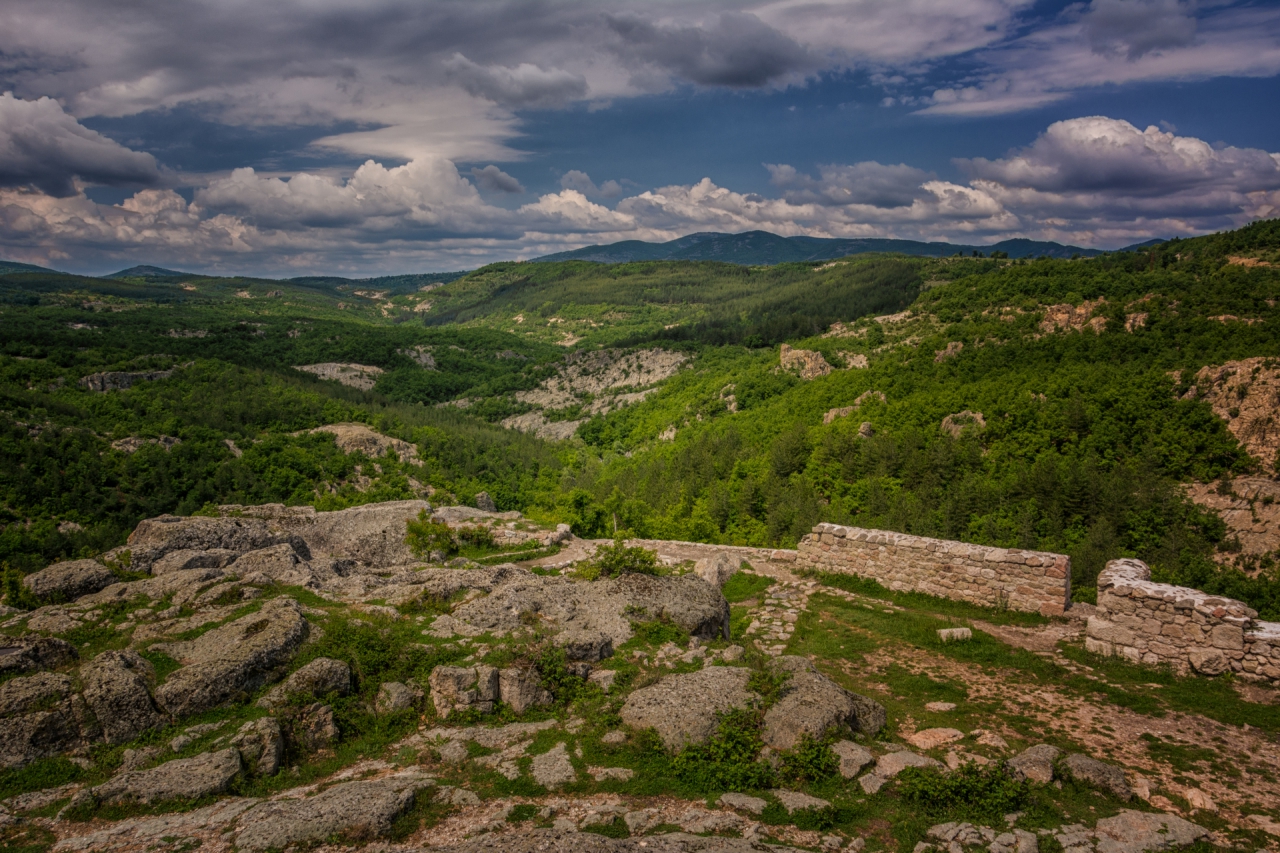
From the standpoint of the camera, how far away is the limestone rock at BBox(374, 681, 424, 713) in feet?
39.3

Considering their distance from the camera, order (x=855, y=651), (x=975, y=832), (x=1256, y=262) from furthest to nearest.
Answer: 1. (x=1256, y=262)
2. (x=855, y=651)
3. (x=975, y=832)

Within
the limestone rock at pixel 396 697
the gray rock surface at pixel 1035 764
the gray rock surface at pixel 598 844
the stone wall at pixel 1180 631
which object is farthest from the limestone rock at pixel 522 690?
the stone wall at pixel 1180 631

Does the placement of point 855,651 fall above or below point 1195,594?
below

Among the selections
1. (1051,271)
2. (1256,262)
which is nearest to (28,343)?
(1051,271)

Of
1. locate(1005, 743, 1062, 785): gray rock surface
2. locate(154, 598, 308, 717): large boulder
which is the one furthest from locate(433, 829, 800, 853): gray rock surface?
locate(154, 598, 308, 717): large boulder

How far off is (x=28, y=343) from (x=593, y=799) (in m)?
122

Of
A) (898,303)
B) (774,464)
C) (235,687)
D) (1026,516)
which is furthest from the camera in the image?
(898,303)

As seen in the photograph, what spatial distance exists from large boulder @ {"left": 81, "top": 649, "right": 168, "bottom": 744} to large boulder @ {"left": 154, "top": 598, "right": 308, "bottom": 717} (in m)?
0.26

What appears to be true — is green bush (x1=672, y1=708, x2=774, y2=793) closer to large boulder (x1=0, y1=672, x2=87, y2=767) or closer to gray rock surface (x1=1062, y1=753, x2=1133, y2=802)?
gray rock surface (x1=1062, y1=753, x2=1133, y2=802)

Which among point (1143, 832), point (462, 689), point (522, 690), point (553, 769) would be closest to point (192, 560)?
point (462, 689)

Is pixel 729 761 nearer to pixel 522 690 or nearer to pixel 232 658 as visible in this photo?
pixel 522 690

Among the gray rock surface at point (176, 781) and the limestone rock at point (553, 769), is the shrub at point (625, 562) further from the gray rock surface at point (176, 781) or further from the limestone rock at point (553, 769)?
the gray rock surface at point (176, 781)

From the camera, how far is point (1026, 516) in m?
35.3

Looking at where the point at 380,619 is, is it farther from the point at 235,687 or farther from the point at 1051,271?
the point at 1051,271
